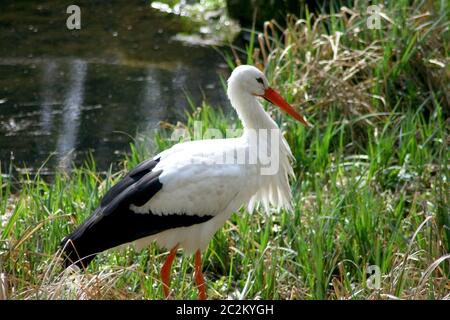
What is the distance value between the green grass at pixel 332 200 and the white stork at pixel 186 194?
0.60 ft

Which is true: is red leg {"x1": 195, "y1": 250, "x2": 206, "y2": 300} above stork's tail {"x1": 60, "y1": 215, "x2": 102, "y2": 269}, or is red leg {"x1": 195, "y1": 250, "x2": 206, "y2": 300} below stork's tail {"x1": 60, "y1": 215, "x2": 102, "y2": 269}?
below

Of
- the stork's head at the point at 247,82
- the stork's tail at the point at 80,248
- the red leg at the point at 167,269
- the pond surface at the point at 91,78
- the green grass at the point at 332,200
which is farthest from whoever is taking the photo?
the pond surface at the point at 91,78

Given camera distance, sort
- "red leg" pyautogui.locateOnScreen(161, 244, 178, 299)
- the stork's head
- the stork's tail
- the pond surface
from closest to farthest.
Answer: the stork's tail, "red leg" pyautogui.locateOnScreen(161, 244, 178, 299), the stork's head, the pond surface

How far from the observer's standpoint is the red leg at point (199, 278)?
5102 mm

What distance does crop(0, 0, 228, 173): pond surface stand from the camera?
27.3 ft

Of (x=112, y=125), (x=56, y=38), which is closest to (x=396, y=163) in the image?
(x=112, y=125)

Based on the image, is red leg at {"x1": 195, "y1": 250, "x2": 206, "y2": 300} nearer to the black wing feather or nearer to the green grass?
the green grass

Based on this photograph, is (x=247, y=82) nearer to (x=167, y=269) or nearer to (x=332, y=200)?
(x=332, y=200)

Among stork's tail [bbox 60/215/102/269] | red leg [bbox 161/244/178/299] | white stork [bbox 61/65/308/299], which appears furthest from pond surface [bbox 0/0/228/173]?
stork's tail [bbox 60/215/102/269]

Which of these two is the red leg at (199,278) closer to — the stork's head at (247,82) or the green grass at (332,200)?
the green grass at (332,200)

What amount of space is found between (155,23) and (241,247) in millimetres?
5724

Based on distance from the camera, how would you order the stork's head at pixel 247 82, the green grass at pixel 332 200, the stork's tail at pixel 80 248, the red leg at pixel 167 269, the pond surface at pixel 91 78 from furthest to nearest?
the pond surface at pixel 91 78 → the stork's head at pixel 247 82 → the red leg at pixel 167 269 → the green grass at pixel 332 200 → the stork's tail at pixel 80 248

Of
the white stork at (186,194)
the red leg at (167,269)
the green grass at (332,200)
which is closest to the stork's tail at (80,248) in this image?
the white stork at (186,194)

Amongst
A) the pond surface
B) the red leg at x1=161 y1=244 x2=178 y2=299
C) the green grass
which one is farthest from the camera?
the pond surface
